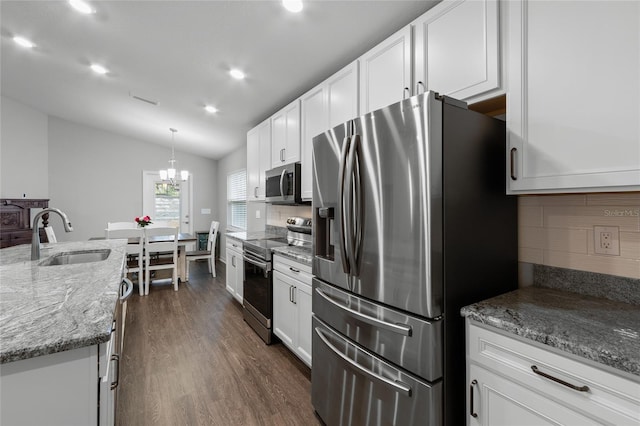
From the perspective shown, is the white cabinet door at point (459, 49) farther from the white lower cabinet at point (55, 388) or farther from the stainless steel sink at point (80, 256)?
the stainless steel sink at point (80, 256)

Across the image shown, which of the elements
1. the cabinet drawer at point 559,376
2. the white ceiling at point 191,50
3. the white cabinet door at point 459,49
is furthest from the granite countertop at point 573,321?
the white ceiling at point 191,50

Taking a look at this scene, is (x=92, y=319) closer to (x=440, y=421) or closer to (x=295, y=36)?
(x=440, y=421)

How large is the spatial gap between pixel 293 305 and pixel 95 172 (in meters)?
6.26

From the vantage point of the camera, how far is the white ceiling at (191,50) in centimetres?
199

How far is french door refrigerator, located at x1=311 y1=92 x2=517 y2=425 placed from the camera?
1.15 metres

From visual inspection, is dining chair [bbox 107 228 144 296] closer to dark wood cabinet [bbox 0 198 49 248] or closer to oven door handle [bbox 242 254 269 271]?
dark wood cabinet [bbox 0 198 49 248]

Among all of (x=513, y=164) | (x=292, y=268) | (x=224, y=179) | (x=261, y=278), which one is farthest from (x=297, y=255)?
(x=224, y=179)

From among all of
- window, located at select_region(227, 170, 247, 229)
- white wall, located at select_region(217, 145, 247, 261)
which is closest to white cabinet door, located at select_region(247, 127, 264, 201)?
window, located at select_region(227, 170, 247, 229)

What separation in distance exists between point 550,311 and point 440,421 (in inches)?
23.6

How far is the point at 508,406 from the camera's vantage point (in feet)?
3.34

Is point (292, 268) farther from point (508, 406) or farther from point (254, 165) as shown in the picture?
point (254, 165)

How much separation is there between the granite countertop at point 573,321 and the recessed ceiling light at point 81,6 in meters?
3.32

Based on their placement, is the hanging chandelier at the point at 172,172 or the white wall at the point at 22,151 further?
the hanging chandelier at the point at 172,172

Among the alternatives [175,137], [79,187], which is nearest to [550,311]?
[175,137]
